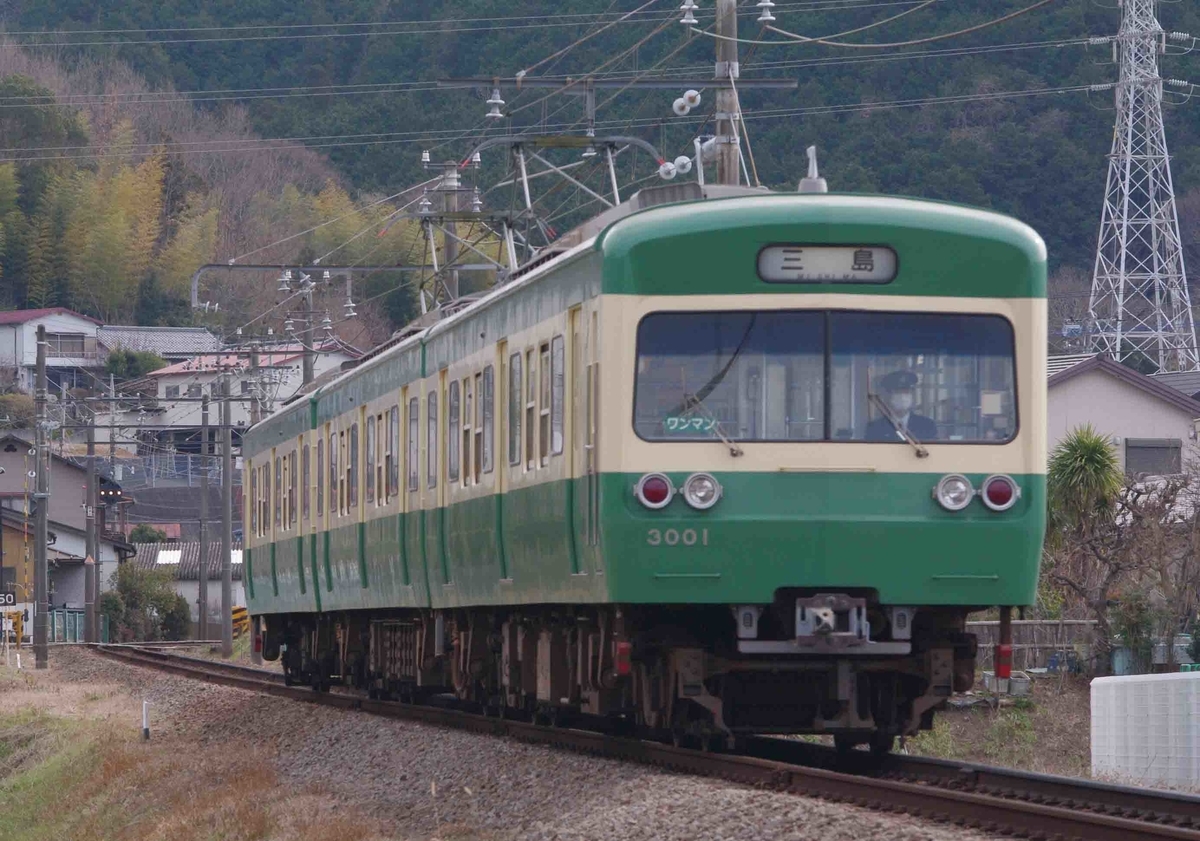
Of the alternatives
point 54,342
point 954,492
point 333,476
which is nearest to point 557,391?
point 954,492

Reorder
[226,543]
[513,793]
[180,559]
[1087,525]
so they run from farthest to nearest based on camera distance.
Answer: [180,559] < [226,543] < [1087,525] < [513,793]

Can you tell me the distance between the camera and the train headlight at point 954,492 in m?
10.5

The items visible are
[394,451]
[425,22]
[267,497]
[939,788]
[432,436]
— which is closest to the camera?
[939,788]

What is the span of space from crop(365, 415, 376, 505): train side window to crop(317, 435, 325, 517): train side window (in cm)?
214

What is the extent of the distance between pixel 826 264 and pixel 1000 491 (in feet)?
4.44

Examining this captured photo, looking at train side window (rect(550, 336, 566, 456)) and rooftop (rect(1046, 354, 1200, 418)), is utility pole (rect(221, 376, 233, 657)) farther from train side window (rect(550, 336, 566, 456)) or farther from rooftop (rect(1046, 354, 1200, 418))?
train side window (rect(550, 336, 566, 456))

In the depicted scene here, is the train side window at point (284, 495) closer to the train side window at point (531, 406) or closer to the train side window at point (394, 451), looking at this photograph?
the train side window at point (394, 451)

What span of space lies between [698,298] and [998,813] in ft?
9.78

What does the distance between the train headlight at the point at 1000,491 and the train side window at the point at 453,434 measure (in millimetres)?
4606

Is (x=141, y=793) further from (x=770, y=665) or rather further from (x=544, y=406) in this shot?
(x=770, y=665)

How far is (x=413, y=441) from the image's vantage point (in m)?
15.8

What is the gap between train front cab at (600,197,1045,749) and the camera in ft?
34.3

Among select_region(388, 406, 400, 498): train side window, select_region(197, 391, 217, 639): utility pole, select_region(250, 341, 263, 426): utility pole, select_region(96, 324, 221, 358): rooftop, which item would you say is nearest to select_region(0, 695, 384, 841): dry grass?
select_region(388, 406, 400, 498): train side window

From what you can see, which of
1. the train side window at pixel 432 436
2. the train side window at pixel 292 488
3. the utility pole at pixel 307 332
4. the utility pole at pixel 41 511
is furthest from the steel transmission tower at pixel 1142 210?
the train side window at pixel 432 436
